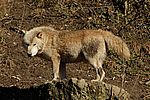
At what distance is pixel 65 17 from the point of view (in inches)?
508

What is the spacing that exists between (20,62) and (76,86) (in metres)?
4.17

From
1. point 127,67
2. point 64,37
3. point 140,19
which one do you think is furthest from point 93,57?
point 140,19

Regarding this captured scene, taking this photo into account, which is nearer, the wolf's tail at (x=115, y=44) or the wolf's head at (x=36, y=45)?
the wolf's head at (x=36, y=45)

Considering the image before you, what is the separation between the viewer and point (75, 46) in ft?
27.1

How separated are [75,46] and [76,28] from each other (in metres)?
4.20

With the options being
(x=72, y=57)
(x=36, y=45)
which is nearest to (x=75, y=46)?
(x=72, y=57)

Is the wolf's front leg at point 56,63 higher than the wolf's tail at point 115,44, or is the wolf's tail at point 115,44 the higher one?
the wolf's tail at point 115,44

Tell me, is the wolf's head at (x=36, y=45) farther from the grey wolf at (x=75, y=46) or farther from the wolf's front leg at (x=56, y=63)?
the wolf's front leg at (x=56, y=63)

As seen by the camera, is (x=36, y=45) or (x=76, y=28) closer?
(x=36, y=45)

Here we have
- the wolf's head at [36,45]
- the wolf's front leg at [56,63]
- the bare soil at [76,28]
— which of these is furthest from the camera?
the bare soil at [76,28]

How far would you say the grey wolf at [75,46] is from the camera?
8195 millimetres

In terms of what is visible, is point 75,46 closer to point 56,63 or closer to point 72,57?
point 72,57

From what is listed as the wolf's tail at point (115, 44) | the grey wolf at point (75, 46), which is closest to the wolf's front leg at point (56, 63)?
the grey wolf at point (75, 46)

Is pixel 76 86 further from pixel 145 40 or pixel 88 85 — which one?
pixel 145 40
